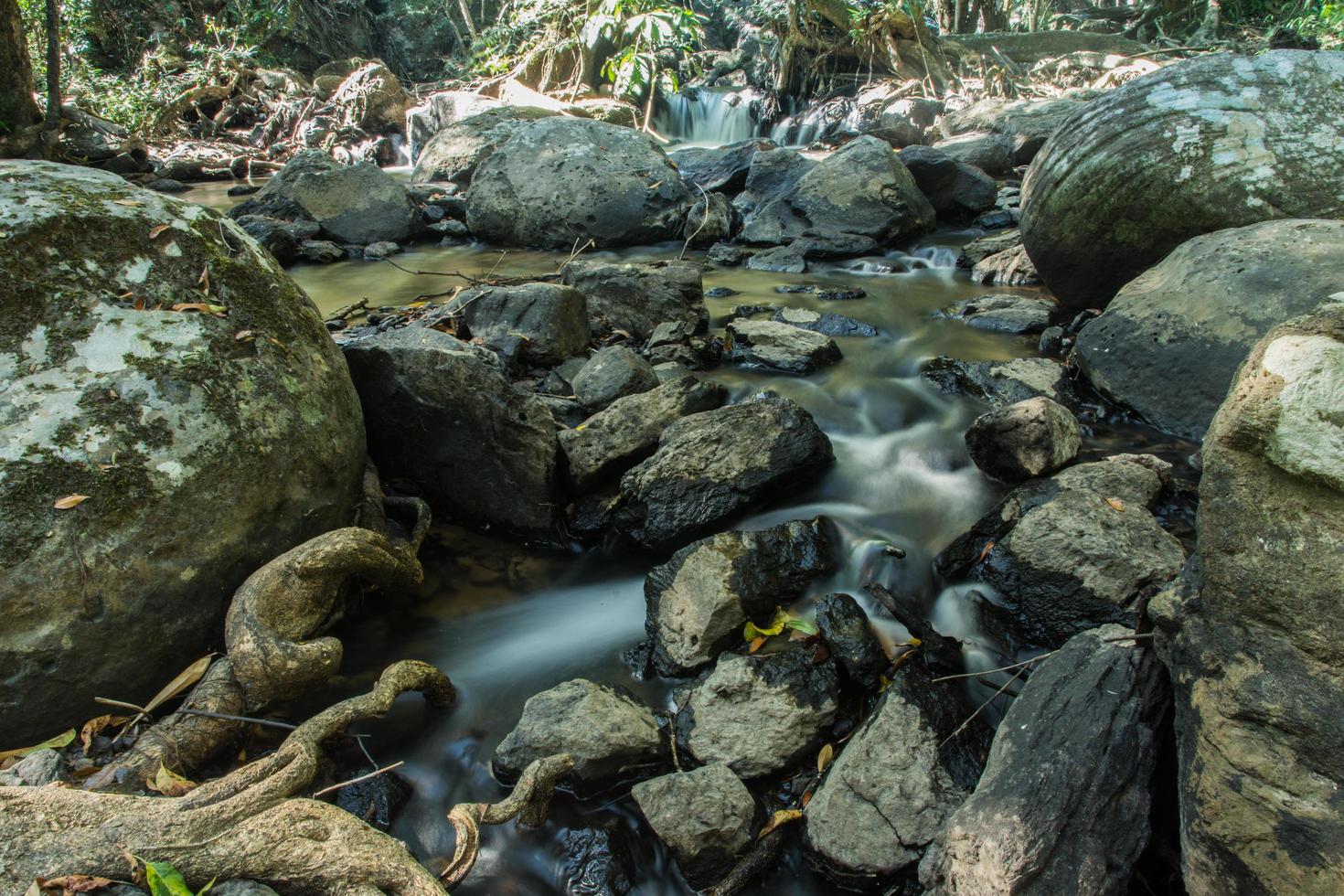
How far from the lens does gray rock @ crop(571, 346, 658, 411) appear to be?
4699 mm

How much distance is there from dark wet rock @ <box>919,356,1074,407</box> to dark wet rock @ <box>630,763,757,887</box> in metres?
3.41

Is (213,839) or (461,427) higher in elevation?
(461,427)

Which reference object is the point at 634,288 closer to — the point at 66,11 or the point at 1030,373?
the point at 1030,373

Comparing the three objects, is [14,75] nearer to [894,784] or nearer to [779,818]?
[779,818]

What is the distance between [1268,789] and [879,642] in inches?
58.0

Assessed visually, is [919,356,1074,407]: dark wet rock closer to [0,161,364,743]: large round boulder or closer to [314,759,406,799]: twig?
[0,161,364,743]: large round boulder

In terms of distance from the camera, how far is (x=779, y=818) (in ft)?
8.14

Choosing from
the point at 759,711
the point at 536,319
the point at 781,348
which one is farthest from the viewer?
the point at 781,348

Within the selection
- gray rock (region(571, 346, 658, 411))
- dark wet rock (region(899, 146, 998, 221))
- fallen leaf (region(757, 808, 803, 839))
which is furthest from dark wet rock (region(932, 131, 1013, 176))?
fallen leaf (region(757, 808, 803, 839))

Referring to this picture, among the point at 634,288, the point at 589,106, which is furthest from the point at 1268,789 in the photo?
the point at 589,106

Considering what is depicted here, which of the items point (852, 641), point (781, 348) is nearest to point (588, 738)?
point (852, 641)

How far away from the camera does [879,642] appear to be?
306 centimetres

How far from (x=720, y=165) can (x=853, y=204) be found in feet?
12.8

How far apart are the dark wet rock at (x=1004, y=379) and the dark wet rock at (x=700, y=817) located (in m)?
3.41
